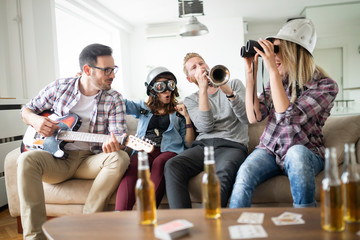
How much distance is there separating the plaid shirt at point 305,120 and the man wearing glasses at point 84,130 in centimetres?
95

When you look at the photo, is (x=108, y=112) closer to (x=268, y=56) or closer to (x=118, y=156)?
(x=118, y=156)

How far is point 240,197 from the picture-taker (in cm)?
156

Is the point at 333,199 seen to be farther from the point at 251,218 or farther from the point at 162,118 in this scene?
the point at 162,118

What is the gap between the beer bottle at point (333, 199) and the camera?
0.92 m

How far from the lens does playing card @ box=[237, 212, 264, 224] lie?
41.3 inches

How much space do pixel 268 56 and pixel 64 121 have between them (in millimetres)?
1367

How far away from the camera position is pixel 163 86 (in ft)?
7.80

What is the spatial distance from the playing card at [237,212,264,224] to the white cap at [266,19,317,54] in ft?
3.39

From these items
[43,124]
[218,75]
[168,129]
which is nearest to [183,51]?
[168,129]

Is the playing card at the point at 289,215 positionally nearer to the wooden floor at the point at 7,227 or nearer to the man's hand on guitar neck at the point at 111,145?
the man's hand on guitar neck at the point at 111,145

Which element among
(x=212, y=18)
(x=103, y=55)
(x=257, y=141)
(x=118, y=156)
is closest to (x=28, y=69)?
A: (x=103, y=55)

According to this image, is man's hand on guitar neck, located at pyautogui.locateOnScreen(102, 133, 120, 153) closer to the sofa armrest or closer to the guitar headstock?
the guitar headstock

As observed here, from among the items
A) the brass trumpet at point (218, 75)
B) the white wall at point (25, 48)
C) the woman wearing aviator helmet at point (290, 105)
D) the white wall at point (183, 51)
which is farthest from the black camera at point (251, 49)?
the white wall at point (183, 51)

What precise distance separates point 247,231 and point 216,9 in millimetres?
5835
